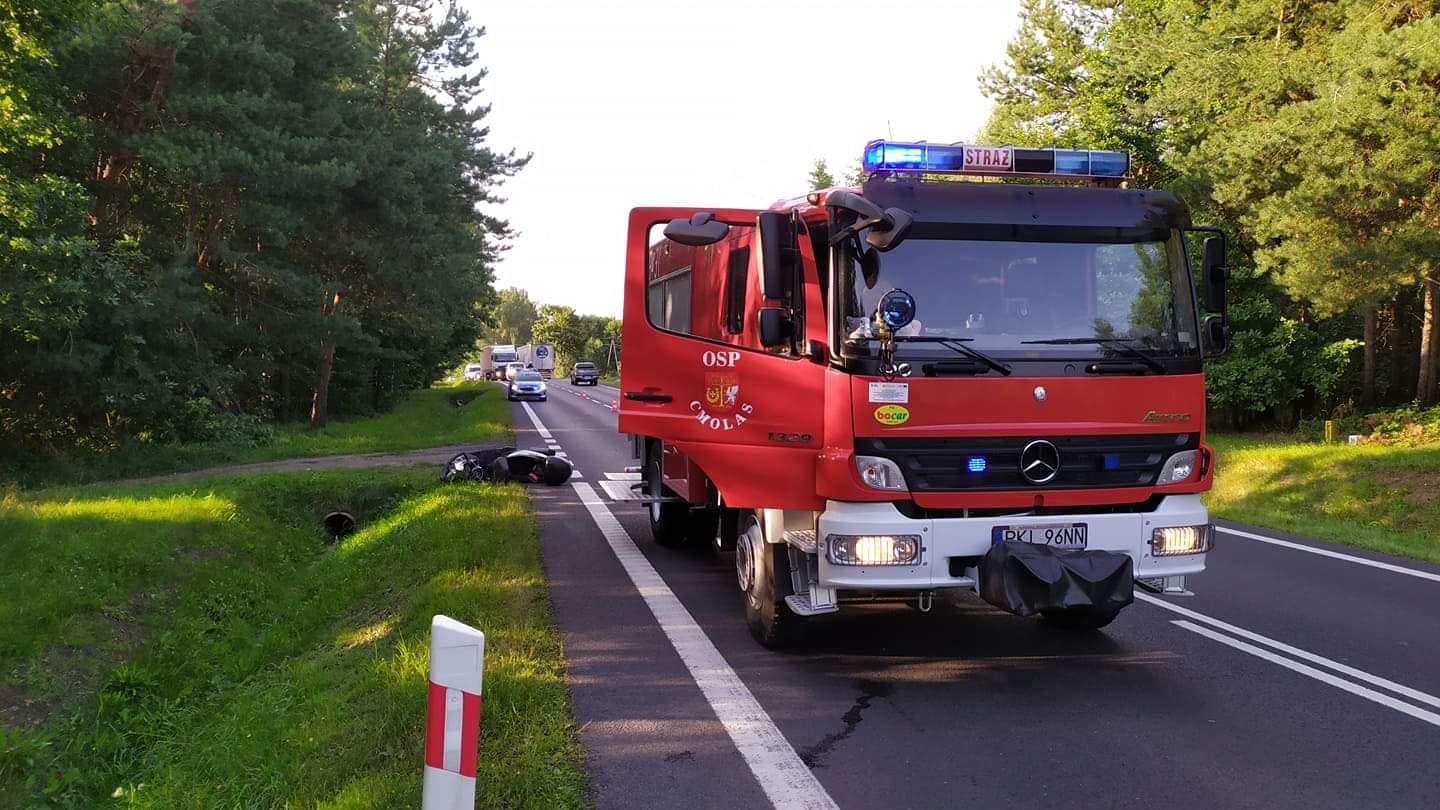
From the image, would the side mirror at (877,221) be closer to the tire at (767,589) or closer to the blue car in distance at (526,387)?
the tire at (767,589)

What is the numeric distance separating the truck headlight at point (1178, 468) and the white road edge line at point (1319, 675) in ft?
4.55

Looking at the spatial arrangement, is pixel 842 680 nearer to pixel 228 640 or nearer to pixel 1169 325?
pixel 1169 325

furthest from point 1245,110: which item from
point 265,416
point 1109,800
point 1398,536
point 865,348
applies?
point 265,416

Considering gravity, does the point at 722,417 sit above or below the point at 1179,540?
above

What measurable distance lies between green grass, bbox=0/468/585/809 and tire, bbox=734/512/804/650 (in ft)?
4.09

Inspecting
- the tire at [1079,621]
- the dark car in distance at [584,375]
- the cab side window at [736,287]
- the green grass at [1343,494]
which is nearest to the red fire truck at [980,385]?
the cab side window at [736,287]

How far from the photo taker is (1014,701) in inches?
210

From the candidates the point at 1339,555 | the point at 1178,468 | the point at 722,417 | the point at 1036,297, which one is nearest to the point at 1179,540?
the point at 1178,468

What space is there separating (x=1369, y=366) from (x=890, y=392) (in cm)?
2209

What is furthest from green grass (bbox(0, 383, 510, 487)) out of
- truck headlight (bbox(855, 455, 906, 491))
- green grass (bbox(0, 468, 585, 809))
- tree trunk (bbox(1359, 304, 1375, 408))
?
tree trunk (bbox(1359, 304, 1375, 408))

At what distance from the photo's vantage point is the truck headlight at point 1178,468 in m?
5.64

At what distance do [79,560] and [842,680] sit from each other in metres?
7.76

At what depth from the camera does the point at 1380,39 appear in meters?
14.5

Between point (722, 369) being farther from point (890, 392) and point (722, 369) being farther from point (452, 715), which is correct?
point (452, 715)
